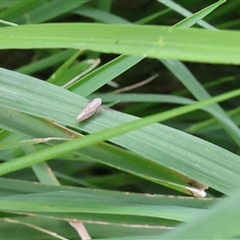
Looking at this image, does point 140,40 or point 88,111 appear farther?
point 88,111

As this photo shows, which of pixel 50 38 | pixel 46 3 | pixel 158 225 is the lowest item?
pixel 158 225

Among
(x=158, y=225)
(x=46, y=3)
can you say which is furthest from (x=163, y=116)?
(x=46, y=3)

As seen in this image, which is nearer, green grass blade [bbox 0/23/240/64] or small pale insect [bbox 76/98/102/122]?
green grass blade [bbox 0/23/240/64]

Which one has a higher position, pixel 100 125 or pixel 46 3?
pixel 46 3

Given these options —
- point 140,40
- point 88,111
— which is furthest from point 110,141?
point 140,40

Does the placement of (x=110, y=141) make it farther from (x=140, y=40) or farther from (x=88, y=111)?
(x=140, y=40)

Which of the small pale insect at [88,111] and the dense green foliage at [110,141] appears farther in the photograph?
the small pale insect at [88,111]

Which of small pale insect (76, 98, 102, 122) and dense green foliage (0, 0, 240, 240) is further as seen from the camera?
small pale insect (76, 98, 102, 122)

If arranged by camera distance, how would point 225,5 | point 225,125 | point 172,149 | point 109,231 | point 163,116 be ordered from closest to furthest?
1. point 163,116
2. point 172,149
3. point 109,231
4. point 225,125
5. point 225,5

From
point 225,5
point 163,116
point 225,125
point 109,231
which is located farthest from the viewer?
point 225,5

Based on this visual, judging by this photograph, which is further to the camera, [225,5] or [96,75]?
[225,5]

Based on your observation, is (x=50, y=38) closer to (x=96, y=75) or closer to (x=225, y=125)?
(x=96, y=75)
